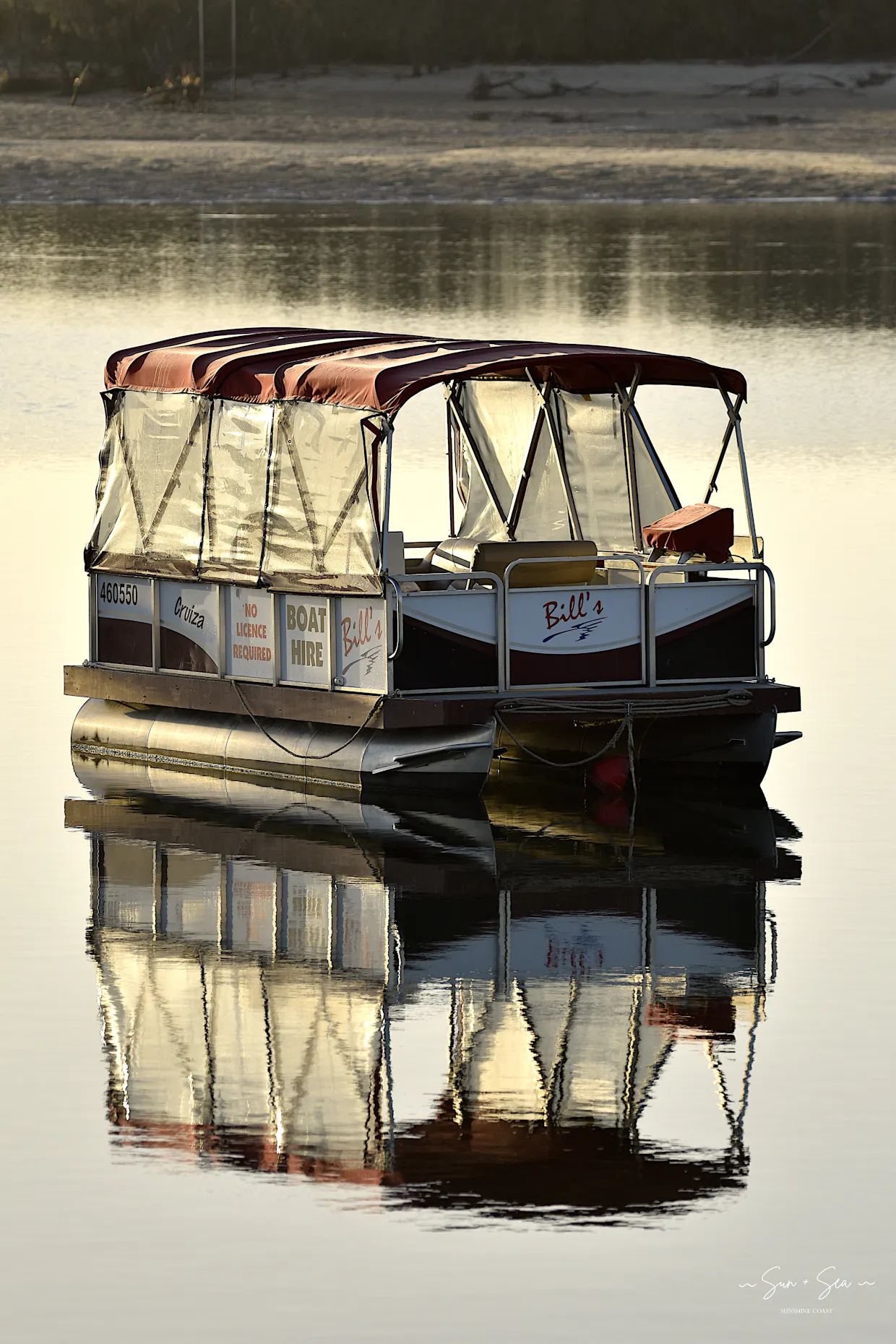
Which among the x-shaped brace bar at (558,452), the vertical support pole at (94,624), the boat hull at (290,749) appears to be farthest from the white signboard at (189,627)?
the x-shaped brace bar at (558,452)

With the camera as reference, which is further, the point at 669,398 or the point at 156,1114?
the point at 669,398

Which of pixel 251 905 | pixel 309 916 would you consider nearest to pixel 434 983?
pixel 309 916

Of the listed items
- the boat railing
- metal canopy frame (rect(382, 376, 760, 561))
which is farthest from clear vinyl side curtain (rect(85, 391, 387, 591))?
metal canopy frame (rect(382, 376, 760, 561))

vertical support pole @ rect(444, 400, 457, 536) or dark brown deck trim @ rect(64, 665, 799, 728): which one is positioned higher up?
vertical support pole @ rect(444, 400, 457, 536)

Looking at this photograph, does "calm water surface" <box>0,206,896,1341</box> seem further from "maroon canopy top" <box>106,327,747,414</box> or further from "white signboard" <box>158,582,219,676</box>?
"maroon canopy top" <box>106,327,747,414</box>

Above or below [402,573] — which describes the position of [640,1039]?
below

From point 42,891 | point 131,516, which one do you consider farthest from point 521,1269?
point 131,516

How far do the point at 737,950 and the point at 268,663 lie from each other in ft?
16.6

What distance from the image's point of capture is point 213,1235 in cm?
973

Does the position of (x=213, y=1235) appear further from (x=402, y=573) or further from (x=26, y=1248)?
(x=402, y=573)

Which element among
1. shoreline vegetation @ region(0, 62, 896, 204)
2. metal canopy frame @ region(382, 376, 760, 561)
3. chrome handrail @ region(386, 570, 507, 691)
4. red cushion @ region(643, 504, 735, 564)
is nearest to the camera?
chrome handrail @ region(386, 570, 507, 691)

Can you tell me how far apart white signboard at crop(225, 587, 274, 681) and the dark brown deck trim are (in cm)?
10

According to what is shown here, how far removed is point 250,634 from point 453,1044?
6.45 m

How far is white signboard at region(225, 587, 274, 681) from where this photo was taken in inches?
707
